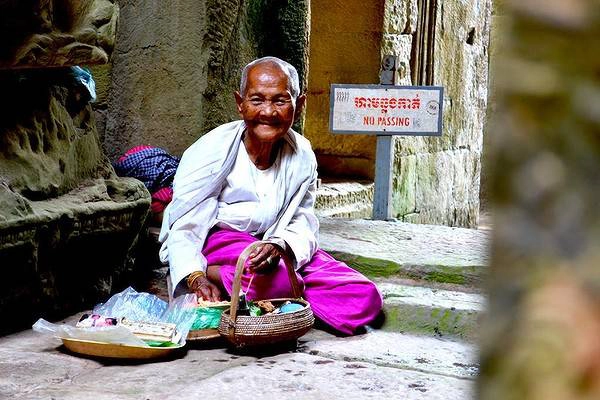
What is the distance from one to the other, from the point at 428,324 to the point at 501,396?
10.5 ft

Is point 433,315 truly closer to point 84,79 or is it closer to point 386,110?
point 386,110

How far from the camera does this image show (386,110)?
4785mm

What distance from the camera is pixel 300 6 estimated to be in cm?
495

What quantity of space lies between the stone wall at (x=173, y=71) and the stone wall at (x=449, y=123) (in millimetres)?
2116

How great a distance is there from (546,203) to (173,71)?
423cm

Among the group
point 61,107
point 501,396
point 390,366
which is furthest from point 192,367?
point 501,396

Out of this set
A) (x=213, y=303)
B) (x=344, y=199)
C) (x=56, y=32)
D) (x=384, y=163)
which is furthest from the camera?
(x=344, y=199)

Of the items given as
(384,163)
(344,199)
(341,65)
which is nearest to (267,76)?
(384,163)

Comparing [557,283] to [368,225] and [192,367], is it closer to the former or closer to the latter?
[192,367]

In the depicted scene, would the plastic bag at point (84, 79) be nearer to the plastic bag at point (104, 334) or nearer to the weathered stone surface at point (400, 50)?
the plastic bag at point (104, 334)

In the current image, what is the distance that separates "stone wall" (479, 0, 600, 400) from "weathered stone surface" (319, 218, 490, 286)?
3305 millimetres

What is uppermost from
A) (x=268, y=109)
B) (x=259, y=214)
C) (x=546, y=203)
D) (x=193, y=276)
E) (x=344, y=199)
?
(x=268, y=109)

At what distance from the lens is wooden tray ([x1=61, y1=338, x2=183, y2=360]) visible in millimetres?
2799

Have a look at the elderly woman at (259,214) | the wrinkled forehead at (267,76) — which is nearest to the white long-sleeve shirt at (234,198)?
the elderly woman at (259,214)
